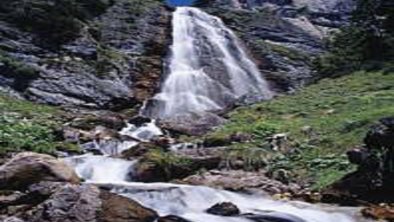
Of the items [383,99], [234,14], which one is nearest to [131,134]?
[383,99]

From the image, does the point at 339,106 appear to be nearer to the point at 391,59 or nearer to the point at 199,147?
the point at 199,147

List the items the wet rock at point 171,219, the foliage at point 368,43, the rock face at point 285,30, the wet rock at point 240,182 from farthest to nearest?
the rock face at point 285,30 → the foliage at point 368,43 → the wet rock at point 240,182 → the wet rock at point 171,219

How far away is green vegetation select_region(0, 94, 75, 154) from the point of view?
79.9 feet

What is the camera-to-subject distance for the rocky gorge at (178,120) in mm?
17531

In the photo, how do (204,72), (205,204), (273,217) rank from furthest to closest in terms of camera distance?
(204,72) < (205,204) < (273,217)

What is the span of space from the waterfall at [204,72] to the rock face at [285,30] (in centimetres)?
154

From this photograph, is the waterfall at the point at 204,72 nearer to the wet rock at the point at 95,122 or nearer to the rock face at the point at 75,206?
the wet rock at the point at 95,122

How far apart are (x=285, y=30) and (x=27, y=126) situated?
3591 cm

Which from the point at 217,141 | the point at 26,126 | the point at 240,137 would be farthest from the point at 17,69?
the point at 240,137

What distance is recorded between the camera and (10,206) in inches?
631

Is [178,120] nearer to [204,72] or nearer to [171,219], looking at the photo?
[204,72]

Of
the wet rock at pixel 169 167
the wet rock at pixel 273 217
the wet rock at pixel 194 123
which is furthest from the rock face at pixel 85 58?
the wet rock at pixel 273 217

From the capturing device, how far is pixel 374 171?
720 inches

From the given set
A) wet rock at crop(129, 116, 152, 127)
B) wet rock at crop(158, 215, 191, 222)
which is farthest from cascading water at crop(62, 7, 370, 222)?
wet rock at crop(158, 215, 191, 222)
